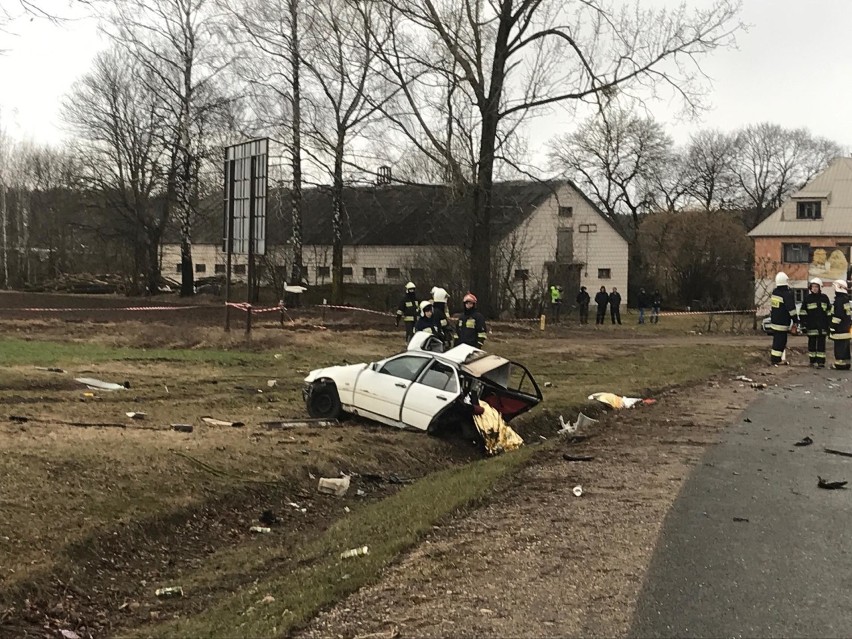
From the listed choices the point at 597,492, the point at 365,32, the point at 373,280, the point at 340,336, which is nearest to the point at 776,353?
the point at 340,336

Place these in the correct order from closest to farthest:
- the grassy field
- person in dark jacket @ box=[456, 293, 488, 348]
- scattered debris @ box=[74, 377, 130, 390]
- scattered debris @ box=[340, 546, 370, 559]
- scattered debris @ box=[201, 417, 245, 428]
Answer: the grassy field, scattered debris @ box=[340, 546, 370, 559], scattered debris @ box=[201, 417, 245, 428], scattered debris @ box=[74, 377, 130, 390], person in dark jacket @ box=[456, 293, 488, 348]

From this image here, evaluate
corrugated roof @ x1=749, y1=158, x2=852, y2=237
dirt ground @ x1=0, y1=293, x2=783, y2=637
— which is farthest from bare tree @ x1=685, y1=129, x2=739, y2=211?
dirt ground @ x1=0, y1=293, x2=783, y2=637

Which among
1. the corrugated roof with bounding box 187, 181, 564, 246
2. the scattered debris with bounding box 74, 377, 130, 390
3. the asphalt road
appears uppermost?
the corrugated roof with bounding box 187, 181, 564, 246

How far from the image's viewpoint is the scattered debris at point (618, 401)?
15992 mm

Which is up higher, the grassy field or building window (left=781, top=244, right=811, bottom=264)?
building window (left=781, top=244, right=811, bottom=264)

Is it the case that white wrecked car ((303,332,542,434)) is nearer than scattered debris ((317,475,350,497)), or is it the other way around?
scattered debris ((317,475,350,497))

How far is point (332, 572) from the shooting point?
6.73 meters

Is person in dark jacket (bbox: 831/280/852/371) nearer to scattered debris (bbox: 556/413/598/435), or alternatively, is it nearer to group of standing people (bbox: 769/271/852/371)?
group of standing people (bbox: 769/271/852/371)

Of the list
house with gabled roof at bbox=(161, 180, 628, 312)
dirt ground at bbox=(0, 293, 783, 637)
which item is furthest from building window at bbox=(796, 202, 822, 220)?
dirt ground at bbox=(0, 293, 783, 637)

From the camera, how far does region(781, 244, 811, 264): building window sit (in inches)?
2229

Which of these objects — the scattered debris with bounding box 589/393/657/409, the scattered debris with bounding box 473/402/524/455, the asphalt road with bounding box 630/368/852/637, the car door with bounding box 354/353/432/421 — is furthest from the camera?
the scattered debris with bounding box 589/393/657/409

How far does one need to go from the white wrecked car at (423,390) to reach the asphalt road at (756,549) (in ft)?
10.0

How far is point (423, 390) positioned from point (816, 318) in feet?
41.3

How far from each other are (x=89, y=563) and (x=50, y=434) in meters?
3.24
